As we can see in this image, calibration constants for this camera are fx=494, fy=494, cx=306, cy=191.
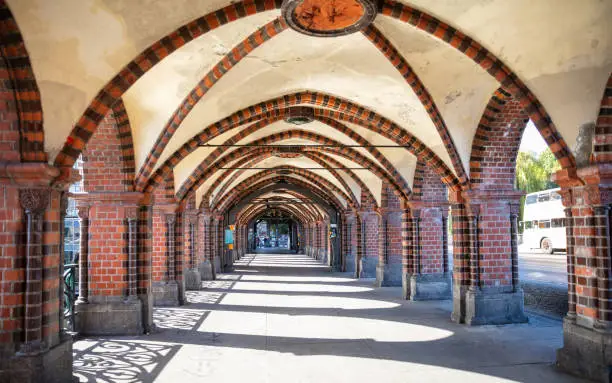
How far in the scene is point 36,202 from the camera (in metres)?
5.32

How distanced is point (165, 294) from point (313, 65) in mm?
7008

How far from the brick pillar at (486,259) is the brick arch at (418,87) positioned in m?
0.68

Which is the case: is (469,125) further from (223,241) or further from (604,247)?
(223,241)

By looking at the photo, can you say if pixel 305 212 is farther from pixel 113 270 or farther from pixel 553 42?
pixel 553 42

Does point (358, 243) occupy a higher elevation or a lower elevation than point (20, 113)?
lower

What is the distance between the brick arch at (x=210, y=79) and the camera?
6844 millimetres

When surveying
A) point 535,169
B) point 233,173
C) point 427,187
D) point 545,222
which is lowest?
point 545,222

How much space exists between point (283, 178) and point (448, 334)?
645 inches

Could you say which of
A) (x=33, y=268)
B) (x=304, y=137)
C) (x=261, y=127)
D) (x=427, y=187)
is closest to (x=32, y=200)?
(x=33, y=268)

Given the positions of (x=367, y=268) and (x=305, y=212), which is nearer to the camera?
(x=367, y=268)

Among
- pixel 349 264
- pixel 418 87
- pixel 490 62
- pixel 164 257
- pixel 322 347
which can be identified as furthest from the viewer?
pixel 349 264

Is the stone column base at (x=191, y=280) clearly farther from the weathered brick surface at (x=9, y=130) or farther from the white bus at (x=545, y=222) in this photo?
the white bus at (x=545, y=222)

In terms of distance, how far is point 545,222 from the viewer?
104 feet

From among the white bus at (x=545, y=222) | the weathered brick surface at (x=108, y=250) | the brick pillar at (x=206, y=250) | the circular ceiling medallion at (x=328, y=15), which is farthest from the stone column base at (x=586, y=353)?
the white bus at (x=545, y=222)
